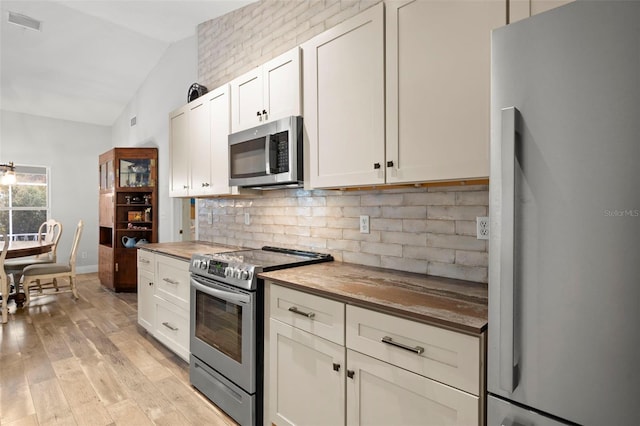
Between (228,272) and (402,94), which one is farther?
(228,272)

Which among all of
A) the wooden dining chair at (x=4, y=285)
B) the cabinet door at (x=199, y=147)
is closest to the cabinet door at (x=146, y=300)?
the cabinet door at (x=199, y=147)

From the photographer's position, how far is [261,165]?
2525 mm

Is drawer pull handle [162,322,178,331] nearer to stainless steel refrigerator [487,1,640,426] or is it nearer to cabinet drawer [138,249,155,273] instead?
cabinet drawer [138,249,155,273]

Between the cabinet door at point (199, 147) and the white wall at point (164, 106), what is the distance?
4.05 feet

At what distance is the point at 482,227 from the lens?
177cm

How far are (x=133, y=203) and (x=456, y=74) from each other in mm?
5347

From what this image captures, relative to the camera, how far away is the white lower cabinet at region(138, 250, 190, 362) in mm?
2780

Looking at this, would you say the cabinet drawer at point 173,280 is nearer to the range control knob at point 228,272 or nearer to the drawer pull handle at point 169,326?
the drawer pull handle at point 169,326

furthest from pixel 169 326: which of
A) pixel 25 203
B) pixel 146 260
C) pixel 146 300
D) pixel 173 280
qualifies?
pixel 25 203

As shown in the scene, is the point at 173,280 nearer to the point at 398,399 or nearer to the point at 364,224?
the point at 364,224

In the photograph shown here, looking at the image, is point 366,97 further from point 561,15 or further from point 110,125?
point 110,125

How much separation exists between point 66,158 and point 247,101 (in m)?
5.71

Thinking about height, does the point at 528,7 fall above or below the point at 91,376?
above

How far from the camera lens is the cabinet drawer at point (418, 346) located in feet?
3.82
